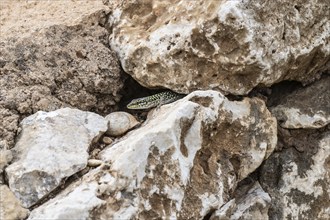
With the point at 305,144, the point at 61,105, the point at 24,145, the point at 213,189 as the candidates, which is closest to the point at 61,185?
the point at 24,145

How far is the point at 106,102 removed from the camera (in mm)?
→ 3611

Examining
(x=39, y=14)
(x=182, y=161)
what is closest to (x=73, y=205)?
(x=182, y=161)

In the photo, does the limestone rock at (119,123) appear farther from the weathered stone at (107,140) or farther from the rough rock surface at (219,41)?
the rough rock surface at (219,41)

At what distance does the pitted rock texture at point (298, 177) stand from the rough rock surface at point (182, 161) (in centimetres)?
25

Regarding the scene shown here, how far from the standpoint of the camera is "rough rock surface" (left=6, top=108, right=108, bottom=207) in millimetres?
2822

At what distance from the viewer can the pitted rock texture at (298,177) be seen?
369 cm

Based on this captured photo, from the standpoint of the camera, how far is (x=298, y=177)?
373cm

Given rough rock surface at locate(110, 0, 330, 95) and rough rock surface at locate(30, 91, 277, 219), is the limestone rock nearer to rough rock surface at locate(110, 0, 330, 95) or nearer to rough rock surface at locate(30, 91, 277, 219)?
rough rock surface at locate(30, 91, 277, 219)

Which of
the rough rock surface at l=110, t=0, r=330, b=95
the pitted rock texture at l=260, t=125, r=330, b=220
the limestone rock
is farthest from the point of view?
the pitted rock texture at l=260, t=125, r=330, b=220

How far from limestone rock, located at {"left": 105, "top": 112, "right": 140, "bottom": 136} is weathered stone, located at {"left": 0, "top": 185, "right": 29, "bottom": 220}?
784mm

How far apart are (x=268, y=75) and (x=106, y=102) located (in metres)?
1.08

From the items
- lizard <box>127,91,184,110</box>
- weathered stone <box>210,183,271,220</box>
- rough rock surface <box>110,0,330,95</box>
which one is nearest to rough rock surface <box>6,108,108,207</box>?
lizard <box>127,91,184,110</box>

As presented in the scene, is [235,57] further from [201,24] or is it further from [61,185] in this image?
[61,185]

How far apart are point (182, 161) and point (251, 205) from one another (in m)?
0.66
